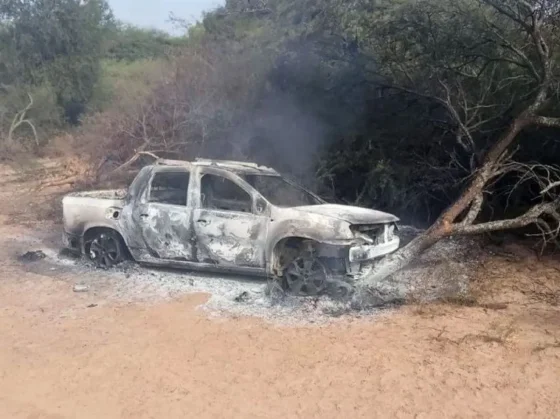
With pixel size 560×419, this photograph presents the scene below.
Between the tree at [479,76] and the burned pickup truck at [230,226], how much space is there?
95cm

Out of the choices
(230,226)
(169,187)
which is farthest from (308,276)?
(169,187)

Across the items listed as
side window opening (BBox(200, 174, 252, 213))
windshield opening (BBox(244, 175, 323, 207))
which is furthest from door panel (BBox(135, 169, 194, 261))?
windshield opening (BBox(244, 175, 323, 207))

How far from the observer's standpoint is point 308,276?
788cm

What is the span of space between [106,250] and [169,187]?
55.8 inches

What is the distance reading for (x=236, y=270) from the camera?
8289 millimetres

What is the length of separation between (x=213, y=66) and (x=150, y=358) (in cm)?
1127

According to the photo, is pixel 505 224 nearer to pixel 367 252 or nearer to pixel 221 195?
pixel 367 252

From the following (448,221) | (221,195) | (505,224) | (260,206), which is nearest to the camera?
(260,206)

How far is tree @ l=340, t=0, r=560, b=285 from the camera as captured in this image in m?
8.70

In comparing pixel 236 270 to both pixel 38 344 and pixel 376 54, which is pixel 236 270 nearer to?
pixel 38 344

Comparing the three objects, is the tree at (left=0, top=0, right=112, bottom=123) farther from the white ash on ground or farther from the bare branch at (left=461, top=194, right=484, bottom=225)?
the bare branch at (left=461, top=194, right=484, bottom=225)

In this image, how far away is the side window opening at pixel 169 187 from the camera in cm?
873

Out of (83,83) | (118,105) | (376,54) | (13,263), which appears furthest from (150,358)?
(83,83)

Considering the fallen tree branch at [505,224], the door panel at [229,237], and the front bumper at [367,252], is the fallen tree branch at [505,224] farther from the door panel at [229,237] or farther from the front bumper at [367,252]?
the door panel at [229,237]
